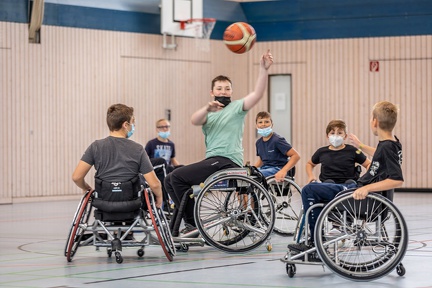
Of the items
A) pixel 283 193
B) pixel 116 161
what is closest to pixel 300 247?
pixel 116 161

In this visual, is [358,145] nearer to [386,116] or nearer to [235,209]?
[386,116]

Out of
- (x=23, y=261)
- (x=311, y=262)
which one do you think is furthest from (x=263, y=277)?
(x=23, y=261)

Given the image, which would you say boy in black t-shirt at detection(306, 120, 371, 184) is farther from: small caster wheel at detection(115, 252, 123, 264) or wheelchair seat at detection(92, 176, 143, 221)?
small caster wheel at detection(115, 252, 123, 264)

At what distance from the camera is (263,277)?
20.5 ft

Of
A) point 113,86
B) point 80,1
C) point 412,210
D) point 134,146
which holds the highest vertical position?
point 80,1

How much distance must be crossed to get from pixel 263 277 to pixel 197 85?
40.3ft

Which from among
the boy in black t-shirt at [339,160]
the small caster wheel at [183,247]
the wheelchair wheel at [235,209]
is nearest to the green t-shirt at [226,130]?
the wheelchair wheel at [235,209]

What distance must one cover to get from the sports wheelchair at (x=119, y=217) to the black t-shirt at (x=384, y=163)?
176 centimetres

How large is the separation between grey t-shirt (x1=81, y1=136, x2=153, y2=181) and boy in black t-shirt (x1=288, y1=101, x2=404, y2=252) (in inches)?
61.5

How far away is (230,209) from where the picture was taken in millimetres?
7789

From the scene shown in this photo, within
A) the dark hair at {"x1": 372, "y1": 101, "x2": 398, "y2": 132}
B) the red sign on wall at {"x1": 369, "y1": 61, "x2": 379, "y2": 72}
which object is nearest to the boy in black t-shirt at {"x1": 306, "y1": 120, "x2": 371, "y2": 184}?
the dark hair at {"x1": 372, "y1": 101, "x2": 398, "y2": 132}

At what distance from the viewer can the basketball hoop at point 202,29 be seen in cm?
1742

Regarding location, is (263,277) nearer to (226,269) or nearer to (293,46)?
(226,269)

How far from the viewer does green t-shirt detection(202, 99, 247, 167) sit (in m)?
8.06
